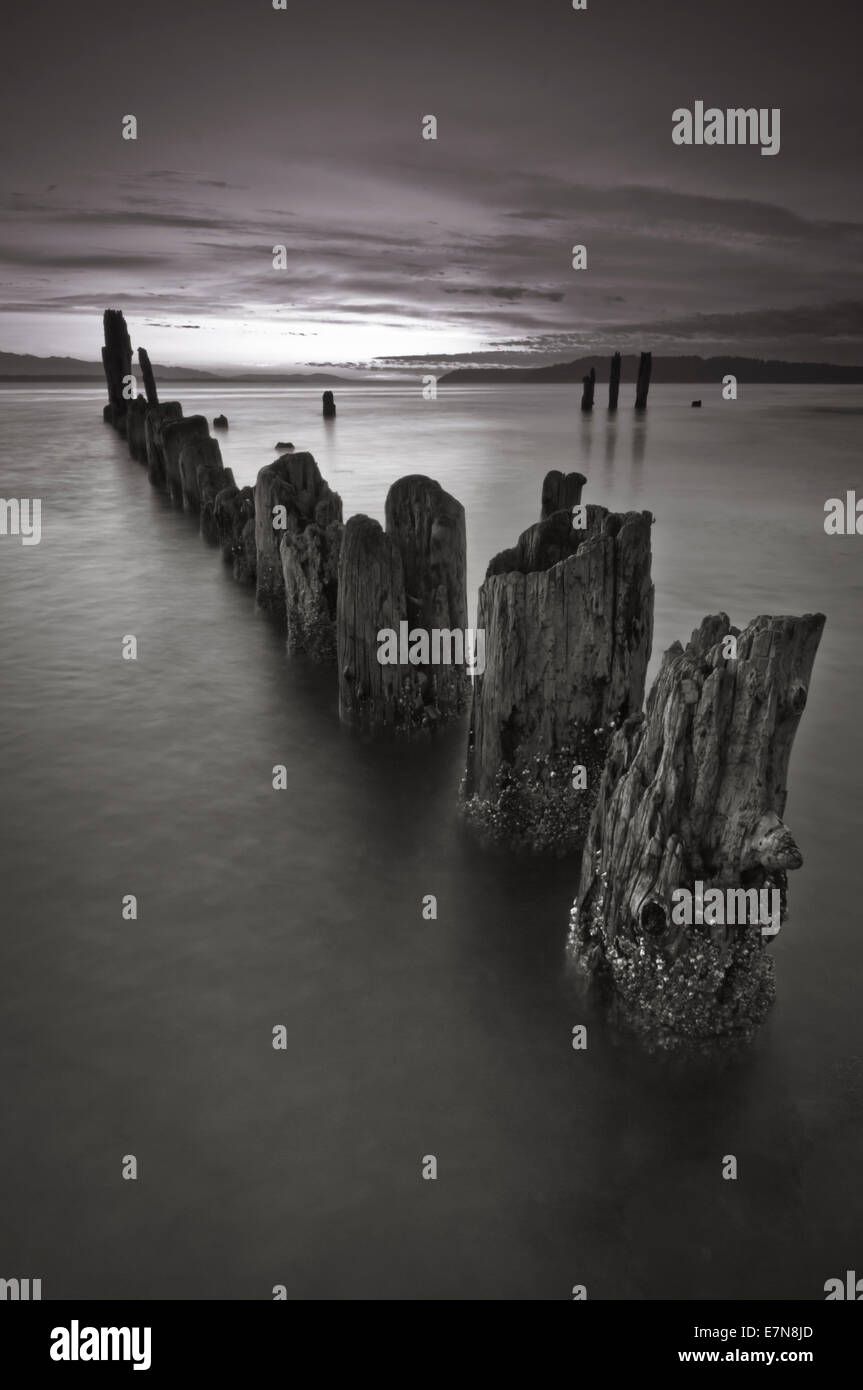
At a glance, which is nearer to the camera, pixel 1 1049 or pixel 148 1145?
pixel 148 1145

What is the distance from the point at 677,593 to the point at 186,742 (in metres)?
7.62

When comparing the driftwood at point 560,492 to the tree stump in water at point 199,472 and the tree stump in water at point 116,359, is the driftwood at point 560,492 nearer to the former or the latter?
the tree stump in water at point 199,472

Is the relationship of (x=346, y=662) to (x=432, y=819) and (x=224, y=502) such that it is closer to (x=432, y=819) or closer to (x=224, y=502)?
(x=432, y=819)

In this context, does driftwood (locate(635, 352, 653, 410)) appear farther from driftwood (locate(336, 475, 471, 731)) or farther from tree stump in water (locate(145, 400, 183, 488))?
driftwood (locate(336, 475, 471, 731))

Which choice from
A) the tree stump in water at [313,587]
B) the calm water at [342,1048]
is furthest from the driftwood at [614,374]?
the tree stump in water at [313,587]

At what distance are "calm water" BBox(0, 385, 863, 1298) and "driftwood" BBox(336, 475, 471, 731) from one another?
0.39 meters

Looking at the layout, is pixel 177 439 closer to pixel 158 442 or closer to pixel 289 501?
pixel 158 442

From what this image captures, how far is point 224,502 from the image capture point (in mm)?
12422

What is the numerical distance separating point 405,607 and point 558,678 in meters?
1.74

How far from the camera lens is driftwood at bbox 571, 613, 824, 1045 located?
11.6 ft

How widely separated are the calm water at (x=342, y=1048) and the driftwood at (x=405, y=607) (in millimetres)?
392

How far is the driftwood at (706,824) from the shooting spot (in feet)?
11.6
